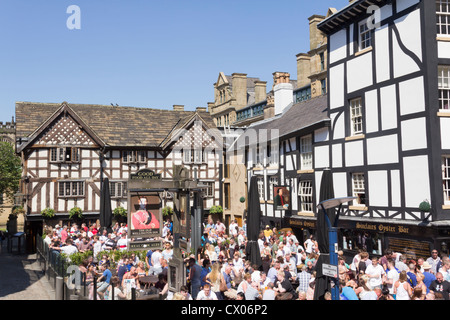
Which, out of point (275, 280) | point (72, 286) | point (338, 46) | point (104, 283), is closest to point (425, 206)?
point (275, 280)

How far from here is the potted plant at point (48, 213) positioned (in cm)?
2878

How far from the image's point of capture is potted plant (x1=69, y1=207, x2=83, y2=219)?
97.2 feet

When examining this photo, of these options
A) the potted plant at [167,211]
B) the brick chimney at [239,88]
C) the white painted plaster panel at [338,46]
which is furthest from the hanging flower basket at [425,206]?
the brick chimney at [239,88]

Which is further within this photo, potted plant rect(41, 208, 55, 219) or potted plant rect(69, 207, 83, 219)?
potted plant rect(69, 207, 83, 219)

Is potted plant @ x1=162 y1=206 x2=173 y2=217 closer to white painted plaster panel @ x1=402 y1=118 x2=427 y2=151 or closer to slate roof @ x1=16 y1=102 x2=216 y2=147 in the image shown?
slate roof @ x1=16 y1=102 x2=216 y2=147

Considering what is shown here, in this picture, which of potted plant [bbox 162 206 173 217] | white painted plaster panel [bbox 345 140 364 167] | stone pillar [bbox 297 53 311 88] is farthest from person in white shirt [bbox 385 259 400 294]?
stone pillar [bbox 297 53 311 88]

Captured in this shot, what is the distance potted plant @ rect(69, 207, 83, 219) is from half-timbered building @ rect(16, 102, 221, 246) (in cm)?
39

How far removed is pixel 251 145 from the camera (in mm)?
30797

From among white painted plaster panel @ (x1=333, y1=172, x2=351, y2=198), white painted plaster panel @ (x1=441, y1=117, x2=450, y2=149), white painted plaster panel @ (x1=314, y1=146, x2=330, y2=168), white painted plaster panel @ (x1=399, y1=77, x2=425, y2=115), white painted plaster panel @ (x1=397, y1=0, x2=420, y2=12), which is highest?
white painted plaster panel @ (x1=397, y1=0, x2=420, y2=12)

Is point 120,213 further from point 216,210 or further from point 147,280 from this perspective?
point 147,280

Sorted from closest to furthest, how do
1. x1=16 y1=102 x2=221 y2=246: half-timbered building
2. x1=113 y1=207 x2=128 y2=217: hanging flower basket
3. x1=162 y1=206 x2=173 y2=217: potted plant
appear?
x1=16 y1=102 x2=221 y2=246: half-timbered building, x1=113 y1=207 x2=128 y2=217: hanging flower basket, x1=162 y1=206 x2=173 y2=217: potted plant

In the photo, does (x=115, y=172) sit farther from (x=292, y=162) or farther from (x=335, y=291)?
(x=335, y=291)

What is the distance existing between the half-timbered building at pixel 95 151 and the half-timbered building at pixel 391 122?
38.0ft
